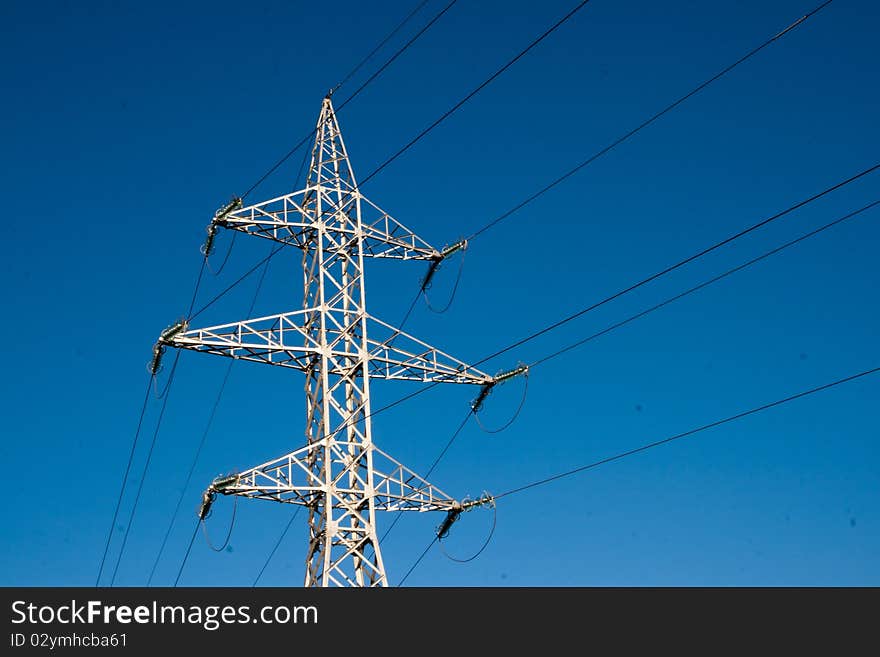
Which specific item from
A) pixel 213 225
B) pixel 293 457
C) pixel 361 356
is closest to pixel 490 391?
pixel 361 356

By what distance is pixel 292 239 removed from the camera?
83.5ft

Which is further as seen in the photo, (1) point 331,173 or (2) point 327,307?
(1) point 331,173

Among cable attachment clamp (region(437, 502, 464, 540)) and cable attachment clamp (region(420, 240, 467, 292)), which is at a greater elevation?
cable attachment clamp (region(420, 240, 467, 292))

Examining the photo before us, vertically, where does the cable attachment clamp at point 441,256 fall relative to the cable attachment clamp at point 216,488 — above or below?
above

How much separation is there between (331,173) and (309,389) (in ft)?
19.0

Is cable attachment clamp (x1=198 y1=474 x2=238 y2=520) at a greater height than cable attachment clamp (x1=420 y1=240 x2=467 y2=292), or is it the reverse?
cable attachment clamp (x1=420 y1=240 x2=467 y2=292)
